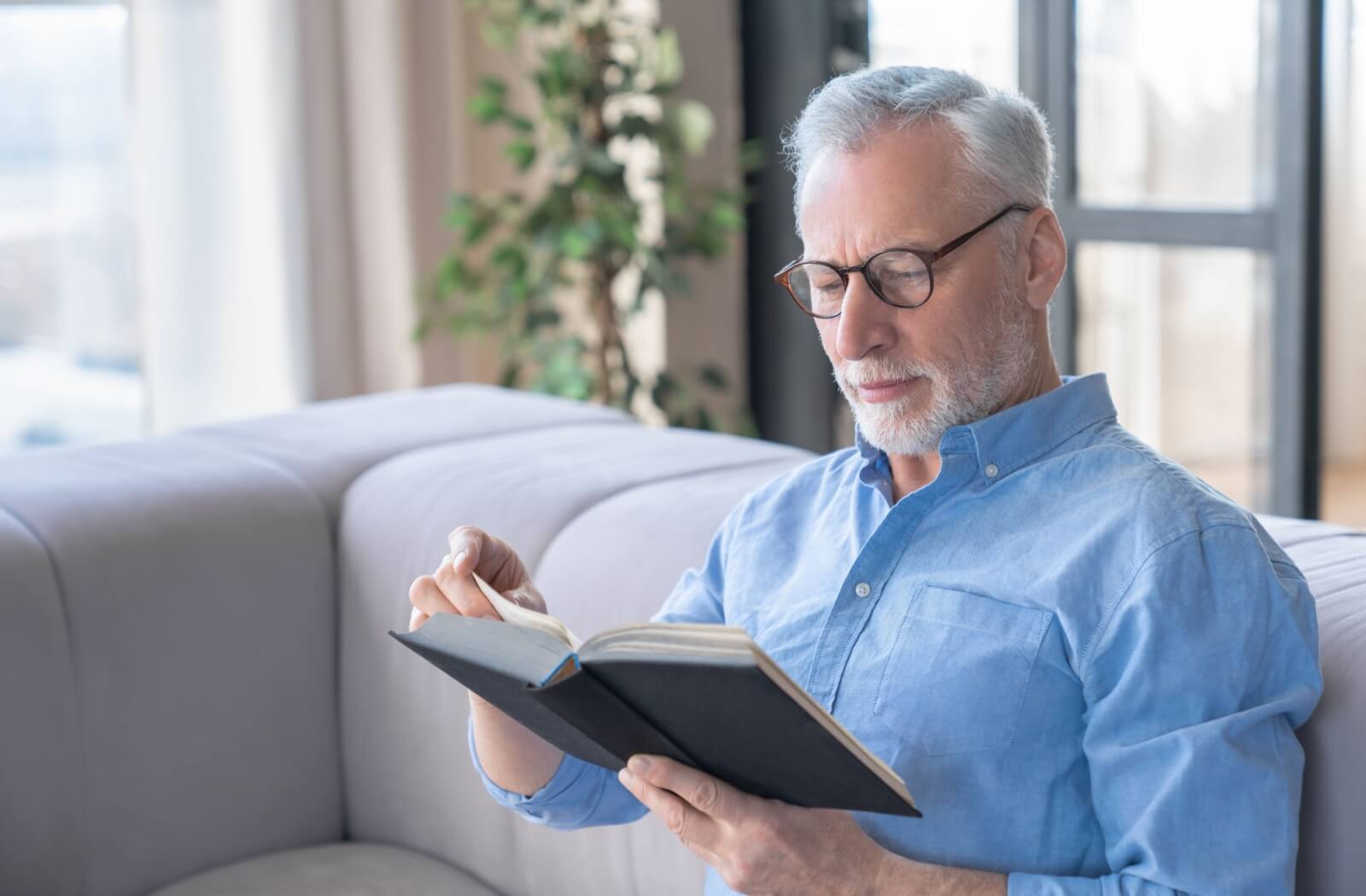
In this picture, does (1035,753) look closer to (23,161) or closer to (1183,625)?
(1183,625)

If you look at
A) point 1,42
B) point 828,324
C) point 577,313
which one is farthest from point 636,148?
point 828,324

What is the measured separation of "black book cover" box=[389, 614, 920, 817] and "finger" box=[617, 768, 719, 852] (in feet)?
0.07

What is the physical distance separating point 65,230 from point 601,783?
243 centimetres

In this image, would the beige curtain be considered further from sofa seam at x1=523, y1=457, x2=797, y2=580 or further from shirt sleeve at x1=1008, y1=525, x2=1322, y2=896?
shirt sleeve at x1=1008, y1=525, x2=1322, y2=896

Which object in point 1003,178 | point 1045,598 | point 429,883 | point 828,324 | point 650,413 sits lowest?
point 429,883

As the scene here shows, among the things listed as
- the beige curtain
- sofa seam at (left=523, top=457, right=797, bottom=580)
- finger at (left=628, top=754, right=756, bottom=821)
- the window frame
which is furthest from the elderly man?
the beige curtain

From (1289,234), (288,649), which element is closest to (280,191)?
(288,649)

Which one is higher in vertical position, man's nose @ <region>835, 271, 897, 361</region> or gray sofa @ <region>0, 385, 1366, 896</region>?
man's nose @ <region>835, 271, 897, 361</region>

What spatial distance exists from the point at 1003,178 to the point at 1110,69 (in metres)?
1.99

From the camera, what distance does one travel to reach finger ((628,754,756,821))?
1024 millimetres

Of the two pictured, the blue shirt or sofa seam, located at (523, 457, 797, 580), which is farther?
sofa seam, located at (523, 457, 797, 580)

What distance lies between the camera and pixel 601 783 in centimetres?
135

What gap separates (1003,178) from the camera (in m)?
1.19

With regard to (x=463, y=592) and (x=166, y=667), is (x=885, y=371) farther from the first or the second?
(x=166, y=667)
